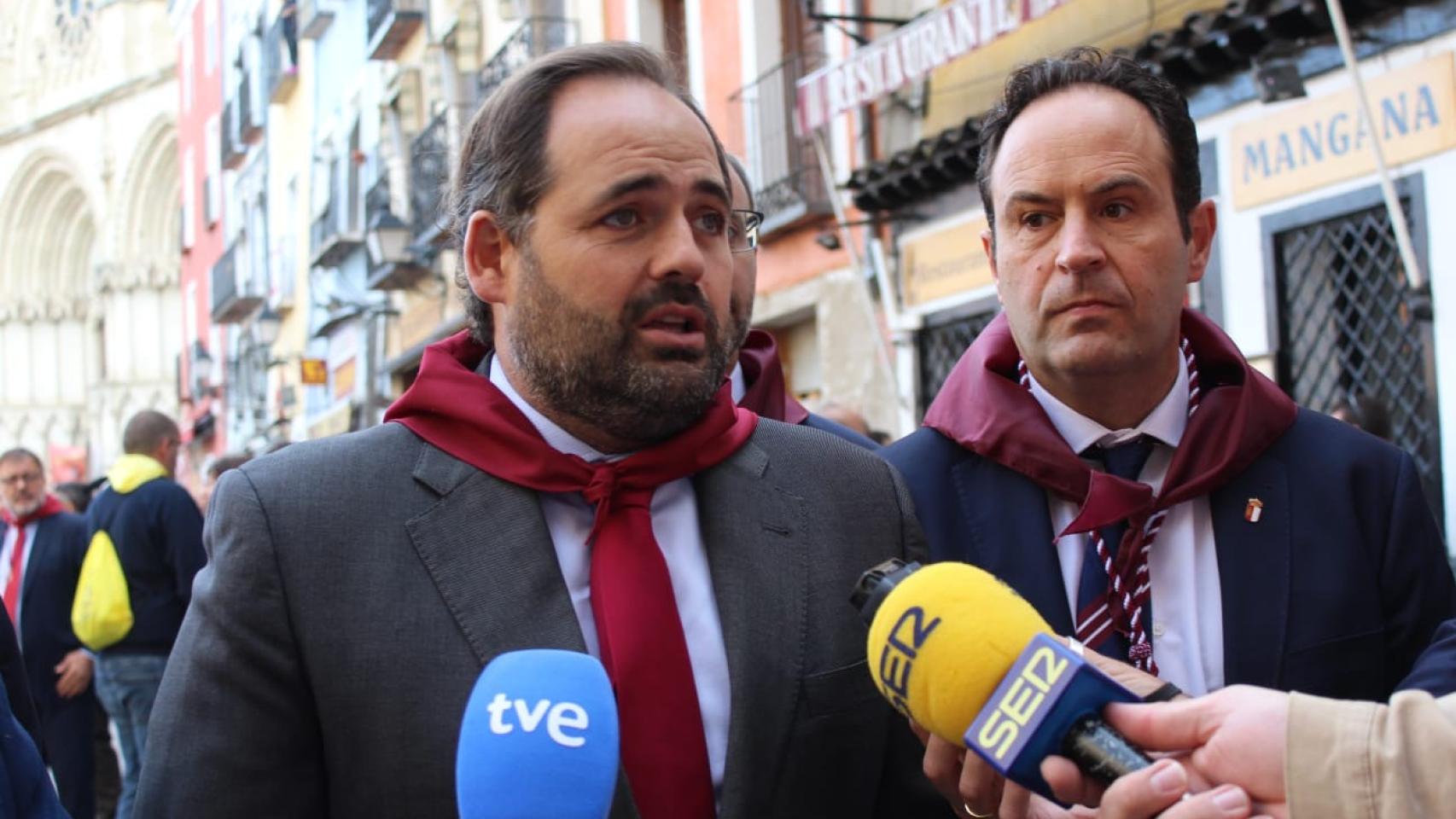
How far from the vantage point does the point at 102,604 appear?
8188 millimetres

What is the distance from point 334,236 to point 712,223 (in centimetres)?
→ 2328

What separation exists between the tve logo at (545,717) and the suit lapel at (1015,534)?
986 mm

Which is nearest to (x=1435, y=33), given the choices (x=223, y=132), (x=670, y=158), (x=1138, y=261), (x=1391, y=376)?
(x=1391, y=376)

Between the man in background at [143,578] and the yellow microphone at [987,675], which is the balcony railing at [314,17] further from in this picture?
the yellow microphone at [987,675]

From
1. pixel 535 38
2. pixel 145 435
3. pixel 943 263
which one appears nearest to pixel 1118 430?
pixel 145 435

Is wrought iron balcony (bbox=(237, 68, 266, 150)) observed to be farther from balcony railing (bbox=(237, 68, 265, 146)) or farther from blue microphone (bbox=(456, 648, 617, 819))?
blue microphone (bbox=(456, 648, 617, 819))

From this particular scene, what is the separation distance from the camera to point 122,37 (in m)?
43.7

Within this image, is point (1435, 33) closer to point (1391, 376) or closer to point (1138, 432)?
point (1391, 376)

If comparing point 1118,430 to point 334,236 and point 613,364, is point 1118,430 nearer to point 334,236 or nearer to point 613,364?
point 613,364

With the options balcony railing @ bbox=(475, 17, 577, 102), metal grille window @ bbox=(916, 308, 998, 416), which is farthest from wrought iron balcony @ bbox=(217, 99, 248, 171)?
metal grille window @ bbox=(916, 308, 998, 416)

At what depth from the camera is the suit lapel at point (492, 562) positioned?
2.52m

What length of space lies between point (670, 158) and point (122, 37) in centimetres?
4433

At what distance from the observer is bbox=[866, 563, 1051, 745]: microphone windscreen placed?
6.61 feet

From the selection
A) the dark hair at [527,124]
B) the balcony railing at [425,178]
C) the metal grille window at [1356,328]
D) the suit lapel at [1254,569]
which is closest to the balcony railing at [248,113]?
the balcony railing at [425,178]
